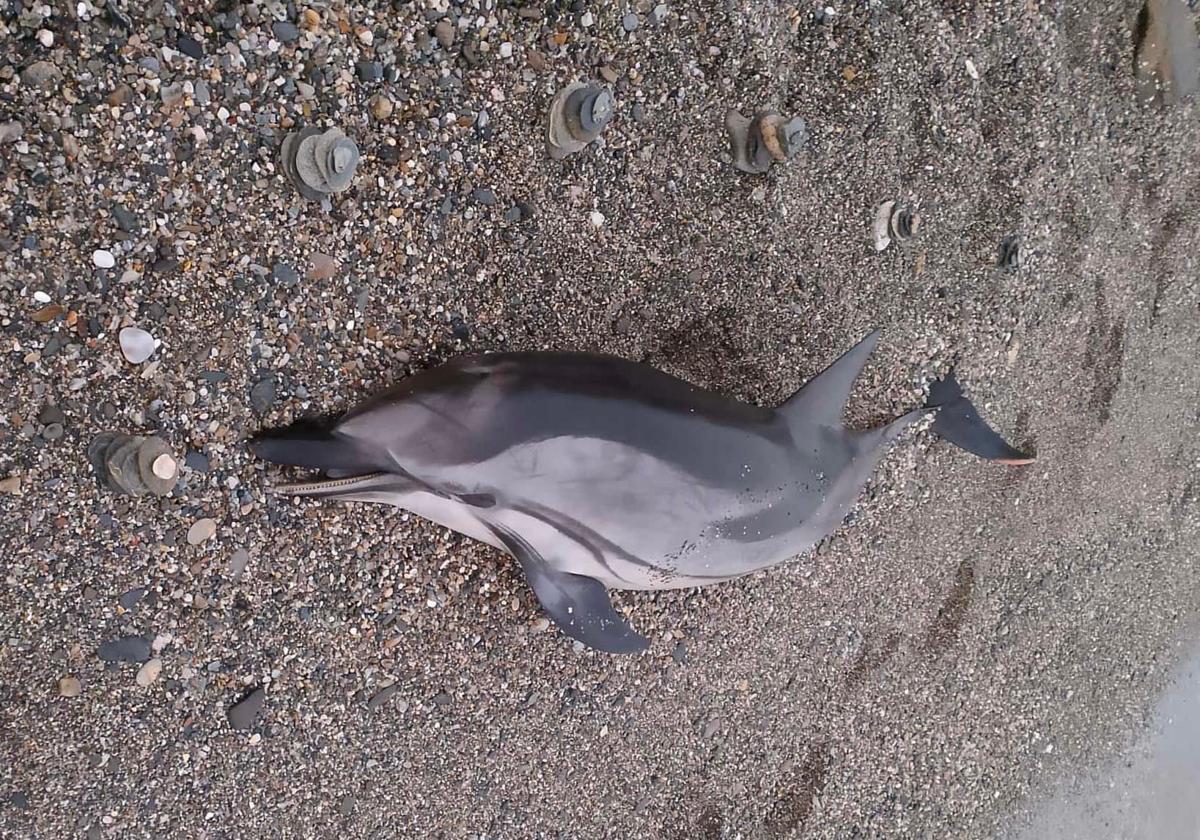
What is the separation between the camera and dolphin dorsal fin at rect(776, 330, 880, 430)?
298cm

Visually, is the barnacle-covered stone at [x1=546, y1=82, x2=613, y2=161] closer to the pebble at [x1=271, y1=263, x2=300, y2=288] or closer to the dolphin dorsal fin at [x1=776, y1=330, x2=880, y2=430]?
the pebble at [x1=271, y1=263, x2=300, y2=288]

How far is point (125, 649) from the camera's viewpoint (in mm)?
2764

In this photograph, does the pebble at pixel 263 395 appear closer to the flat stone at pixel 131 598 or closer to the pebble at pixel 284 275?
the pebble at pixel 284 275

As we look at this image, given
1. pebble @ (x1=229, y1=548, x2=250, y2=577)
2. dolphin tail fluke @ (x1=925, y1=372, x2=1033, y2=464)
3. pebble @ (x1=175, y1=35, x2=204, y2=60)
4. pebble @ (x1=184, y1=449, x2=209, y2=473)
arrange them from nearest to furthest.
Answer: pebble @ (x1=175, y1=35, x2=204, y2=60) → pebble @ (x1=184, y1=449, x2=209, y2=473) → pebble @ (x1=229, y1=548, x2=250, y2=577) → dolphin tail fluke @ (x1=925, y1=372, x2=1033, y2=464)

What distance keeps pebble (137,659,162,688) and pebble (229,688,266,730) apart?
0.28 meters

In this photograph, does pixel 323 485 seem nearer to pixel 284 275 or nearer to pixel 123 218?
pixel 284 275

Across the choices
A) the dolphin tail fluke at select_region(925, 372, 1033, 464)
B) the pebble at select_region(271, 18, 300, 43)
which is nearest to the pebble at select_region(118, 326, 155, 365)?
the pebble at select_region(271, 18, 300, 43)

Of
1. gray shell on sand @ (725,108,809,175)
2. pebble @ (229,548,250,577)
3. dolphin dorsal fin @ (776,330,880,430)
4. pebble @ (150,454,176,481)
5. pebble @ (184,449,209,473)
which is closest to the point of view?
pebble @ (150,454,176,481)

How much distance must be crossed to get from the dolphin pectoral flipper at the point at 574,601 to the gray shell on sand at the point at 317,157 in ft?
4.11

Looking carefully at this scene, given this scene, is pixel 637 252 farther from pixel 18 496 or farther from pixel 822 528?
pixel 18 496

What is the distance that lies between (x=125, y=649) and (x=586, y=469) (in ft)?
5.46

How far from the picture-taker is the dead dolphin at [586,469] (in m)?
2.54

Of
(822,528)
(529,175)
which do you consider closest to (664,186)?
(529,175)

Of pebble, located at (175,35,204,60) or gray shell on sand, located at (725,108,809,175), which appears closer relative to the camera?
pebble, located at (175,35,204,60)
